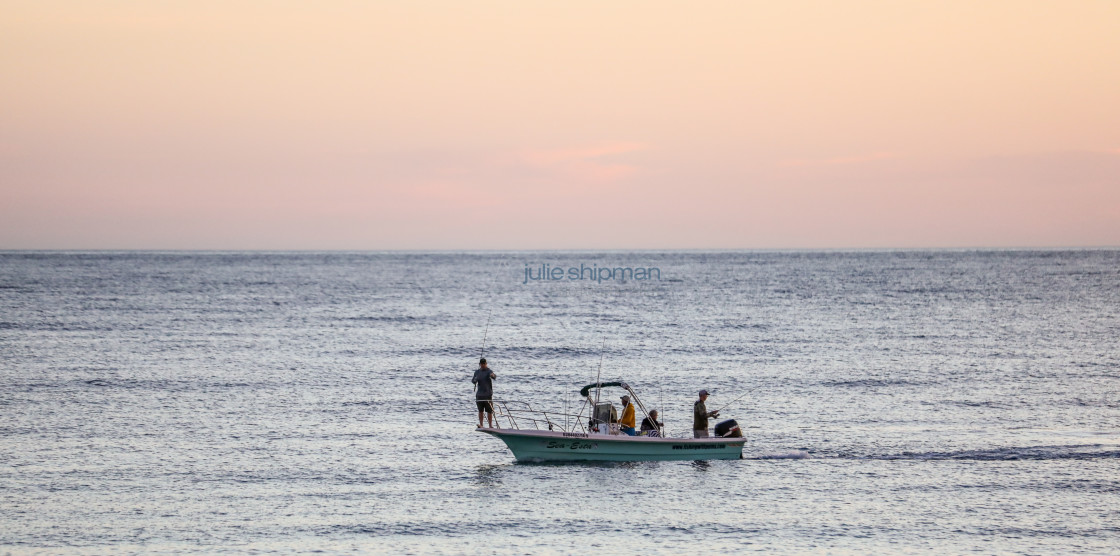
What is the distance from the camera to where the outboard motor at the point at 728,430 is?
84.1 ft

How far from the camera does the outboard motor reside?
25641 mm

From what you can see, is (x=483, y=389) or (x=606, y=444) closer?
(x=606, y=444)

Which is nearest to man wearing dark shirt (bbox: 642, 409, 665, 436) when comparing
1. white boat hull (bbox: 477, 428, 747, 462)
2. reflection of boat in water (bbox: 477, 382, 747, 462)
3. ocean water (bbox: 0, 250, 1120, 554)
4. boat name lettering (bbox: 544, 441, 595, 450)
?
reflection of boat in water (bbox: 477, 382, 747, 462)

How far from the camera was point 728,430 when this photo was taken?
25.8 metres

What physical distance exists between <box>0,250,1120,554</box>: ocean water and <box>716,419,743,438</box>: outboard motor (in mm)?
750

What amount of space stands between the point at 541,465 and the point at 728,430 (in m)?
4.93

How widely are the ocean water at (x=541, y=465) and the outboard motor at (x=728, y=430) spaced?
0.75 meters

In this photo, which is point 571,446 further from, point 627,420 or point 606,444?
point 627,420

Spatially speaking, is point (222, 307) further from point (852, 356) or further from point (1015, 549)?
point (1015, 549)

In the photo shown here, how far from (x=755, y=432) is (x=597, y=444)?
6.48 metres

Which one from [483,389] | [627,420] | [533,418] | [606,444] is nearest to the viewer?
[606,444]

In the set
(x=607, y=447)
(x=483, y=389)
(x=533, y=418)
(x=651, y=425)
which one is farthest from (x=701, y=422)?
(x=533, y=418)

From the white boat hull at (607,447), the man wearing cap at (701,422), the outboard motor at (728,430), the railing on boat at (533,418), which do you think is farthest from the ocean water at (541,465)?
the railing on boat at (533,418)

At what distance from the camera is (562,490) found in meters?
22.3
